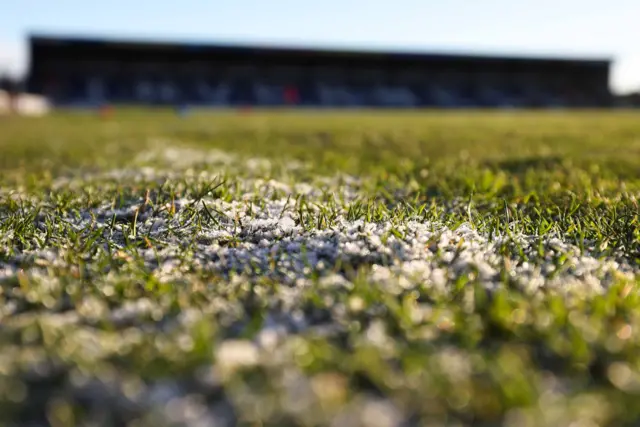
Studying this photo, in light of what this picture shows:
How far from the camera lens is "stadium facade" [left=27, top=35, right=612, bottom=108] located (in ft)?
125

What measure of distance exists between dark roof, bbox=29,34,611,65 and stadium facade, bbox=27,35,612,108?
7 centimetres

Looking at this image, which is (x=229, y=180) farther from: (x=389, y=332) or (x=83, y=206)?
(x=389, y=332)

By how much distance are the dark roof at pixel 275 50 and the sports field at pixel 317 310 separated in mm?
38858

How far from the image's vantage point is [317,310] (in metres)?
1.49

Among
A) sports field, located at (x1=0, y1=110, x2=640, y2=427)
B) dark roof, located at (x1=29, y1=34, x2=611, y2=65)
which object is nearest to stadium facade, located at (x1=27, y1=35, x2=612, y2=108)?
dark roof, located at (x1=29, y1=34, x2=611, y2=65)

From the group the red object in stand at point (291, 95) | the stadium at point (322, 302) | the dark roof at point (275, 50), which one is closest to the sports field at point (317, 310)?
the stadium at point (322, 302)

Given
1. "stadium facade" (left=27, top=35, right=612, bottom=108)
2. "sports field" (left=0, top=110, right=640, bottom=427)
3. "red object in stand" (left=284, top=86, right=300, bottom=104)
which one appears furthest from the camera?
"red object in stand" (left=284, top=86, right=300, bottom=104)

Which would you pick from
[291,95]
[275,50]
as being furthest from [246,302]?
[275,50]

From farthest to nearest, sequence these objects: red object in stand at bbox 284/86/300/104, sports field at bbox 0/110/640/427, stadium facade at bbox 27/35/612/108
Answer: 1. red object in stand at bbox 284/86/300/104
2. stadium facade at bbox 27/35/612/108
3. sports field at bbox 0/110/640/427

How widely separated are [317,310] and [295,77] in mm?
41214

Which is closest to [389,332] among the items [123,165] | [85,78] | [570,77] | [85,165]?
[123,165]

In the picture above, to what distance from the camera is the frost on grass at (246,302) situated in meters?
1.08

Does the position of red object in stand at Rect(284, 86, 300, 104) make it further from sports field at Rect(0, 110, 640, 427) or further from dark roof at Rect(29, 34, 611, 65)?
sports field at Rect(0, 110, 640, 427)

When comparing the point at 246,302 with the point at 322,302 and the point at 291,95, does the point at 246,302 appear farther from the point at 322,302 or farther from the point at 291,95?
the point at 291,95
